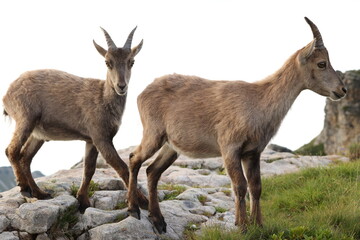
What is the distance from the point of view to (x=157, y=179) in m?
8.99

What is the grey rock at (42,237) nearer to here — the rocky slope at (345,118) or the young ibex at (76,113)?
the young ibex at (76,113)

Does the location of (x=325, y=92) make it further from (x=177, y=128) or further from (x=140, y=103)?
(x=140, y=103)

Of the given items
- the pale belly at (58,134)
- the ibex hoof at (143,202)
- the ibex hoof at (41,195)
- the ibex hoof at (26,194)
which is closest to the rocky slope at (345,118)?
the ibex hoof at (143,202)

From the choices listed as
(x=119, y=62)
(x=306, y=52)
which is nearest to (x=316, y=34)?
(x=306, y=52)

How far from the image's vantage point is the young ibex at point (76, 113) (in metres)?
9.08

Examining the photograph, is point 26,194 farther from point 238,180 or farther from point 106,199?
point 238,180

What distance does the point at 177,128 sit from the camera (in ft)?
28.0

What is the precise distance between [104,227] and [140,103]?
8.16 ft

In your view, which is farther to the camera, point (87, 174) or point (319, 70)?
point (87, 174)

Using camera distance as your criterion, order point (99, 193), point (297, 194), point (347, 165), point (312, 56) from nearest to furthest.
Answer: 1. point (312, 56)
2. point (99, 193)
3. point (297, 194)
4. point (347, 165)

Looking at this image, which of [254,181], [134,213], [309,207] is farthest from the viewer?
[309,207]

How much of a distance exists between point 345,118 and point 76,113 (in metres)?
23.9

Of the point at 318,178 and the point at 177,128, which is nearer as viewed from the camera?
the point at 177,128

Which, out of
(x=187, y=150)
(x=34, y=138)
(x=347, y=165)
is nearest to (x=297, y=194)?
(x=347, y=165)
